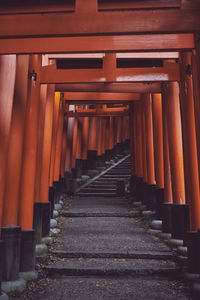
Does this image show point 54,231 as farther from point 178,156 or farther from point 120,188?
point 120,188

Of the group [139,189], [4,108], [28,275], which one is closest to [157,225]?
[139,189]

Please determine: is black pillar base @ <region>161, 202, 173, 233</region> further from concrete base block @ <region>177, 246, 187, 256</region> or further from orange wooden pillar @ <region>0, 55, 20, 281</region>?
orange wooden pillar @ <region>0, 55, 20, 281</region>

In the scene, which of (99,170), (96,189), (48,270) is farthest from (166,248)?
(99,170)

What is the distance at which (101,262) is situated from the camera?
4.81m

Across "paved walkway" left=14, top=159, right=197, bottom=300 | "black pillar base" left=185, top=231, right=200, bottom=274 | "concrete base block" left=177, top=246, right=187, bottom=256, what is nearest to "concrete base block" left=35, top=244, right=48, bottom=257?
"paved walkway" left=14, top=159, right=197, bottom=300

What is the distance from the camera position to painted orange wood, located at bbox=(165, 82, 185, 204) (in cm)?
546

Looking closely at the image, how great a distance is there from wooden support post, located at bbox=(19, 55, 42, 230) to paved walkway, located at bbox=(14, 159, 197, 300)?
0.95 meters

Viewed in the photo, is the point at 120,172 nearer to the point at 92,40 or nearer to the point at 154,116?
the point at 154,116

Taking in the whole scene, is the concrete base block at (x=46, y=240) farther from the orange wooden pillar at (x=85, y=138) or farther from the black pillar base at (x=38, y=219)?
the orange wooden pillar at (x=85, y=138)

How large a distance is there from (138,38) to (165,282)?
3375mm

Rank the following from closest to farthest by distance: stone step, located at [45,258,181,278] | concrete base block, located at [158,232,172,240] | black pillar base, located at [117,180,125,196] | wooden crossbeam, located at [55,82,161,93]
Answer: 1. stone step, located at [45,258,181,278]
2. concrete base block, located at [158,232,172,240]
3. wooden crossbeam, located at [55,82,161,93]
4. black pillar base, located at [117,180,125,196]

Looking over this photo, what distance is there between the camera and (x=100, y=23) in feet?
9.85

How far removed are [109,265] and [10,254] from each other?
63.6 inches

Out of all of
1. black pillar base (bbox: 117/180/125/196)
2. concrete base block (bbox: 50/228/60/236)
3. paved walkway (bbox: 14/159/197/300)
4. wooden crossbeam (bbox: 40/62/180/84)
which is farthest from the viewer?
black pillar base (bbox: 117/180/125/196)
